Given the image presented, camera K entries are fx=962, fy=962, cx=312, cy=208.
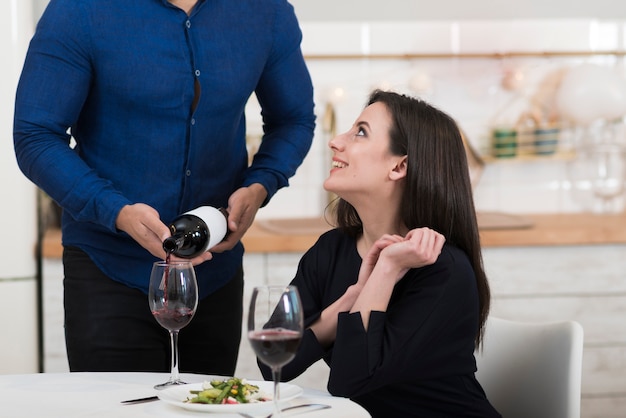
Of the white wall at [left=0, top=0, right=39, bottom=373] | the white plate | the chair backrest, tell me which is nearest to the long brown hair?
the chair backrest

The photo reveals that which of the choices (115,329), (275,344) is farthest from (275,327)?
(115,329)

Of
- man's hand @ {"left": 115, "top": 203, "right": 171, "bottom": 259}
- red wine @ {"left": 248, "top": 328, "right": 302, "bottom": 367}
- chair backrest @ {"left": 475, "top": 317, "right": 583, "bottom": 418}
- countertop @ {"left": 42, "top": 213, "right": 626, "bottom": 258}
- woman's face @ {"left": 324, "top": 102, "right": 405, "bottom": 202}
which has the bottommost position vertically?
chair backrest @ {"left": 475, "top": 317, "right": 583, "bottom": 418}

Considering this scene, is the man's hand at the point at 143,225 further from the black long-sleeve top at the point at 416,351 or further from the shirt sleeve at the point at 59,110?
the black long-sleeve top at the point at 416,351

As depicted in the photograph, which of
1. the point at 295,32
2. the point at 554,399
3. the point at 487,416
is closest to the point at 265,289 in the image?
the point at 487,416

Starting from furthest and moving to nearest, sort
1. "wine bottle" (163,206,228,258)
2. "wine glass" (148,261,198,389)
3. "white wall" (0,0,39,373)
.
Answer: "white wall" (0,0,39,373), "wine bottle" (163,206,228,258), "wine glass" (148,261,198,389)

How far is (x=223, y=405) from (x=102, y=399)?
208mm

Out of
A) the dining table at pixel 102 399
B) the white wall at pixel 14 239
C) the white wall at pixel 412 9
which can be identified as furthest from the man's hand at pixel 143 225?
the white wall at pixel 412 9

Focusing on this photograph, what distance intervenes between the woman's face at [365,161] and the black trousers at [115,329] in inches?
16.2

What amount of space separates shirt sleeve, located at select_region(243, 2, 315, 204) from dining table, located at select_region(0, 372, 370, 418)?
617 millimetres

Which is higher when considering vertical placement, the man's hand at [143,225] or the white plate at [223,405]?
the man's hand at [143,225]

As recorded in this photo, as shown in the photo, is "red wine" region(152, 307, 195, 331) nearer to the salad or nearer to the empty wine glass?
the salad

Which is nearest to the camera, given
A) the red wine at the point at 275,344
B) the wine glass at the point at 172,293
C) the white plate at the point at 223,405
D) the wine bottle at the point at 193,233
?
the red wine at the point at 275,344

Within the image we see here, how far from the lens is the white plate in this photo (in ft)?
4.33

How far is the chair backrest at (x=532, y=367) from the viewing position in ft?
5.66
